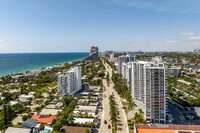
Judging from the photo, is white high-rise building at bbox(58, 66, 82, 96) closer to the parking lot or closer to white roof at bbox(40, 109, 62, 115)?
white roof at bbox(40, 109, 62, 115)

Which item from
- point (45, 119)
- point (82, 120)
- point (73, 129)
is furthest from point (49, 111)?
point (73, 129)

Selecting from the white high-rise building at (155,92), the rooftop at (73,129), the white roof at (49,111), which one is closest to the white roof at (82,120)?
the rooftop at (73,129)

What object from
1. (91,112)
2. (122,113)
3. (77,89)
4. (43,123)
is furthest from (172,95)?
(43,123)

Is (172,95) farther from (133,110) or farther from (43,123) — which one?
(43,123)

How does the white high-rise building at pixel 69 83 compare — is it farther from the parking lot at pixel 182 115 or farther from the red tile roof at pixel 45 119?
the parking lot at pixel 182 115

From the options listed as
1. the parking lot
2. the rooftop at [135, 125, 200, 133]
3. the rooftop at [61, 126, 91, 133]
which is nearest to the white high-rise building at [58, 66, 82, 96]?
the rooftop at [61, 126, 91, 133]
